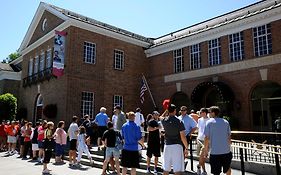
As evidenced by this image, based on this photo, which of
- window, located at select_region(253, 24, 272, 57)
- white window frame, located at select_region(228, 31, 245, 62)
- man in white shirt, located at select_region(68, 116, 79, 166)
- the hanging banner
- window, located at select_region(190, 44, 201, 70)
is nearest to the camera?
man in white shirt, located at select_region(68, 116, 79, 166)

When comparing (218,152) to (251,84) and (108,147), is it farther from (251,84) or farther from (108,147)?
(251,84)

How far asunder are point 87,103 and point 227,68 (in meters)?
10.0

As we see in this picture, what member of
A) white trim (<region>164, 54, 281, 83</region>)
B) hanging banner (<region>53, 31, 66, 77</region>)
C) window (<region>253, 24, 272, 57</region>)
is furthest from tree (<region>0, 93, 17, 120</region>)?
window (<region>253, 24, 272, 57</region>)

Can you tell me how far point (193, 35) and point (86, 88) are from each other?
28.7ft

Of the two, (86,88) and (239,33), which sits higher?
(239,33)

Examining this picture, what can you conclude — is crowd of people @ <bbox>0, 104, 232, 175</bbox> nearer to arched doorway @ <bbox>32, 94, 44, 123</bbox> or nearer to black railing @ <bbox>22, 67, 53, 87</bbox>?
black railing @ <bbox>22, 67, 53, 87</bbox>

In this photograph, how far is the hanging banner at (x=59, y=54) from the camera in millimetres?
17938

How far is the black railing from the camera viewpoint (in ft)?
65.3

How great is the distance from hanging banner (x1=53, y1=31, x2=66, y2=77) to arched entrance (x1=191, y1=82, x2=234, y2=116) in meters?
9.41

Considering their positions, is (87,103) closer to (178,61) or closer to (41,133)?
(41,133)

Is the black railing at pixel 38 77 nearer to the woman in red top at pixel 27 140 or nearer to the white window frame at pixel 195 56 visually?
the woman in red top at pixel 27 140

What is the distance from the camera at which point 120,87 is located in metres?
20.9

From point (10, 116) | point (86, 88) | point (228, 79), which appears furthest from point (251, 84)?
point (10, 116)

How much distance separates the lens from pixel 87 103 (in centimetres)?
1883
